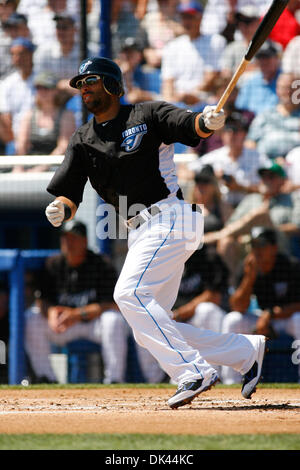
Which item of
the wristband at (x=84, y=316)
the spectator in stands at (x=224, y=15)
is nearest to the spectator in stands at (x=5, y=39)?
the spectator in stands at (x=224, y=15)

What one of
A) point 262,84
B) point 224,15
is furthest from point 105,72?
point 224,15

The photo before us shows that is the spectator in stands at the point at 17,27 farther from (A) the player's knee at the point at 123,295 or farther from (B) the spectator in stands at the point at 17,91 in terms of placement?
(A) the player's knee at the point at 123,295

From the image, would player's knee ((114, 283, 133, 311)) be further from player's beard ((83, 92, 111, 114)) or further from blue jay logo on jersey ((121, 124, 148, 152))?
player's beard ((83, 92, 111, 114))

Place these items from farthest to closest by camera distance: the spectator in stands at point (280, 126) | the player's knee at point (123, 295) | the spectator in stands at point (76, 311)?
the spectator in stands at point (280, 126), the spectator in stands at point (76, 311), the player's knee at point (123, 295)

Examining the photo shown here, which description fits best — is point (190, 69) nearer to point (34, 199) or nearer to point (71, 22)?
point (71, 22)

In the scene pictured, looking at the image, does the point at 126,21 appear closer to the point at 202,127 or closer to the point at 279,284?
the point at 279,284

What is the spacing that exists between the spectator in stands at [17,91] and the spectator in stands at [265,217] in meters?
2.43

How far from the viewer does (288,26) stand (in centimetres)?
870

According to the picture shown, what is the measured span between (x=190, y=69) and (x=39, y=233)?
7.37 ft

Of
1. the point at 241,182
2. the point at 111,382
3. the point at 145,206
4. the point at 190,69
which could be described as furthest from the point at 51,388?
Result: the point at 190,69

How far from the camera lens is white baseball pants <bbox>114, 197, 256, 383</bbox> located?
447cm

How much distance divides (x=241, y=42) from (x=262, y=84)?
51 centimetres

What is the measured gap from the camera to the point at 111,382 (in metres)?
7.16

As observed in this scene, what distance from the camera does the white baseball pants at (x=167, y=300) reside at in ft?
14.7
